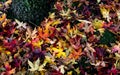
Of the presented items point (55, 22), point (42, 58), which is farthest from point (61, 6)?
point (42, 58)

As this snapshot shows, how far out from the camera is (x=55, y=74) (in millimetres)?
2346

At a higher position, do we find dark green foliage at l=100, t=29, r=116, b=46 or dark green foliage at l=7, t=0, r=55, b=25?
dark green foliage at l=7, t=0, r=55, b=25

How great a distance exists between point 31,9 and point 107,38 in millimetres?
838

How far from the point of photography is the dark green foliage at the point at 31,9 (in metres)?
2.79

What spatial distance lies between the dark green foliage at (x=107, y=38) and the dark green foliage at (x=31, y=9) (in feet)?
2.15

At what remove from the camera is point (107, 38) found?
2.75 m

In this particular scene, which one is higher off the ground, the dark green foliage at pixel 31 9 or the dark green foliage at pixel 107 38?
the dark green foliage at pixel 31 9

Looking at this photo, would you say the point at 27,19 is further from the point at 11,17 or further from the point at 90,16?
the point at 90,16

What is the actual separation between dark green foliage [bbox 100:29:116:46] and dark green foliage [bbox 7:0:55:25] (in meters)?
0.65

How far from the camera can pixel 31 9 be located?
2814 millimetres

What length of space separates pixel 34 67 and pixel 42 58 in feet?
0.55

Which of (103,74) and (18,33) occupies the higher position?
(18,33)

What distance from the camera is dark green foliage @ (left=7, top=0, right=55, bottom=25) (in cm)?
279

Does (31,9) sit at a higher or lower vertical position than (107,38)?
higher
